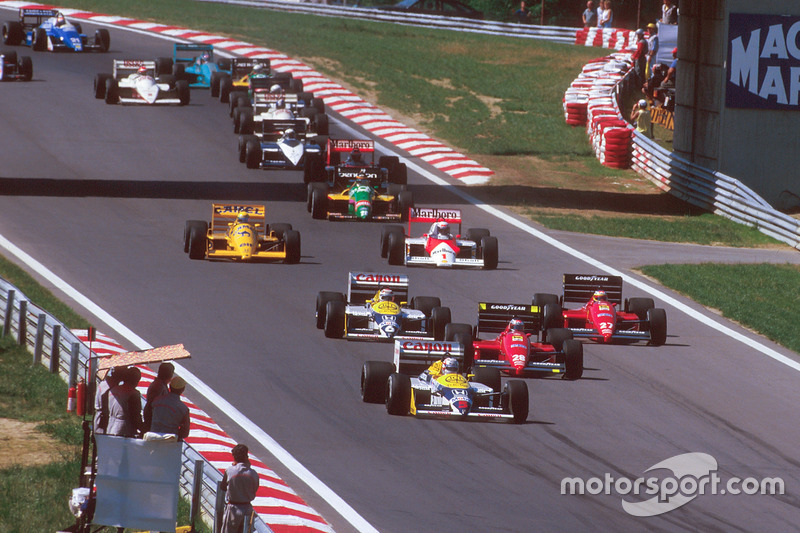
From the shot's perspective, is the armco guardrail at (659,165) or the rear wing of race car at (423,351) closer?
the rear wing of race car at (423,351)

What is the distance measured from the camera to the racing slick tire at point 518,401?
1978 cm

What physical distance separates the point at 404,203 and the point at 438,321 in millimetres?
10142

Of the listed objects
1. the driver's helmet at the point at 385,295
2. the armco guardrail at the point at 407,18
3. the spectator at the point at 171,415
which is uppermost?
the armco guardrail at the point at 407,18

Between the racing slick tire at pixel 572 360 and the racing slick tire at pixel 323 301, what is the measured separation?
159 inches

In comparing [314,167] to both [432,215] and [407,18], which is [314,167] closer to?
[432,215]

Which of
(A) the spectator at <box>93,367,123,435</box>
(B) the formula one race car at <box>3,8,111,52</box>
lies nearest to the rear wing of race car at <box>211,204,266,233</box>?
(A) the spectator at <box>93,367,123,435</box>

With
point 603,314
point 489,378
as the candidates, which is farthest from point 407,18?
point 489,378

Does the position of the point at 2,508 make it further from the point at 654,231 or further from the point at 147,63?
the point at 147,63

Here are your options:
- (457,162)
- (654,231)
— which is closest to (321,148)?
(457,162)

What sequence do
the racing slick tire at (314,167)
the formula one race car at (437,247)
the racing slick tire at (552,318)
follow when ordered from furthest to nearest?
1. the racing slick tire at (314,167)
2. the formula one race car at (437,247)
3. the racing slick tire at (552,318)

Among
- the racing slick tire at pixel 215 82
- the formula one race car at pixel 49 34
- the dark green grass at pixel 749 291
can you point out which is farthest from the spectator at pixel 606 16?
the dark green grass at pixel 749 291

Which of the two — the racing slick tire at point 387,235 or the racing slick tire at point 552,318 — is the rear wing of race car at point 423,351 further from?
the racing slick tire at point 387,235

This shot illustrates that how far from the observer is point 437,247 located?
2912cm

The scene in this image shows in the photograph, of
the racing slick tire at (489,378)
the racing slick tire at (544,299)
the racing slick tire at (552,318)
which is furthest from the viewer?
the racing slick tire at (544,299)
